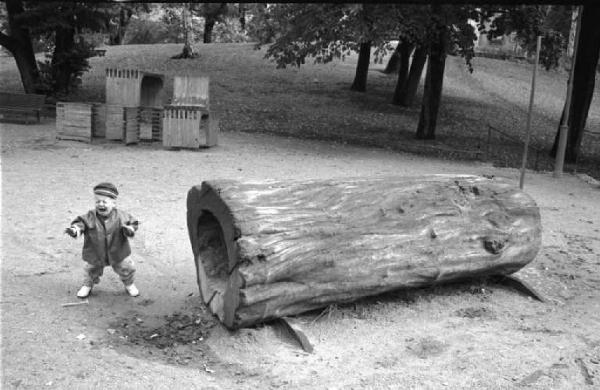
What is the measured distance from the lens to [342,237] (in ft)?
16.3

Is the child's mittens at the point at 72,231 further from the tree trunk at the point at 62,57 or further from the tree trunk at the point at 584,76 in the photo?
the tree trunk at the point at 62,57

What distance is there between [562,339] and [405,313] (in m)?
1.23

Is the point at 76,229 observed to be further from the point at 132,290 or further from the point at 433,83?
the point at 433,83

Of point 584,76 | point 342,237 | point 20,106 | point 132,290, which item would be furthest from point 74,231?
point 584,76

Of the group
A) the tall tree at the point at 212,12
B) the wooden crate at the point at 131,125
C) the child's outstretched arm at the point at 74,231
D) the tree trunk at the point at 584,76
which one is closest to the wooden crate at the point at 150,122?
the wooden crate at the point at 131,125

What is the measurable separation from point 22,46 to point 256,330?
49.6ft

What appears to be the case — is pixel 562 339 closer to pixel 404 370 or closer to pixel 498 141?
pixel 404 370

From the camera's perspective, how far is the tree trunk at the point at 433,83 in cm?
1512

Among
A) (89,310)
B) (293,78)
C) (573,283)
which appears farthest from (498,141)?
(89,310)

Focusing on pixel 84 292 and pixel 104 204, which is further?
pixel 84 292

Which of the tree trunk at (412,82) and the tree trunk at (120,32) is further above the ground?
the tree trunk at (120,32)

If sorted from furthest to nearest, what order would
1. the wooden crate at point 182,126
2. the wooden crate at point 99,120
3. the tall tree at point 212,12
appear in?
1. the tall tree at point 212,12
2. the wooden crate at point 99,120
3. the wooden crate at point 182,126

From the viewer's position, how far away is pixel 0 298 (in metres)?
5.14

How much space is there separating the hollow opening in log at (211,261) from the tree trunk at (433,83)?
1036 cm
